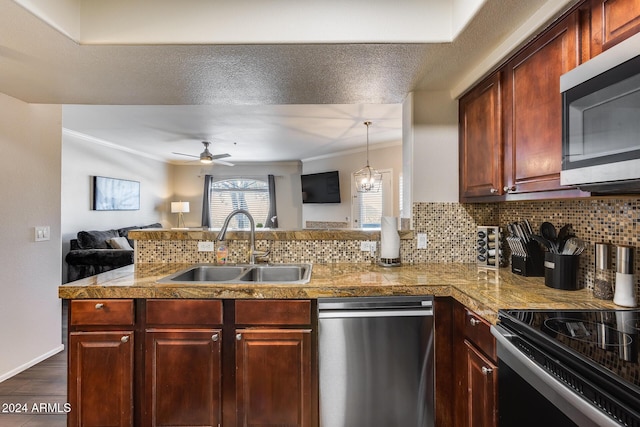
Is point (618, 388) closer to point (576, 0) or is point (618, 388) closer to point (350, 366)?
point (350, 366)

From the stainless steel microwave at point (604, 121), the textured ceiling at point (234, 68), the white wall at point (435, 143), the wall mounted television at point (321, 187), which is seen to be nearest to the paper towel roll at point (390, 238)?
the white wall at point (435, 143)

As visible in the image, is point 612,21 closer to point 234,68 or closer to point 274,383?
point 234,68

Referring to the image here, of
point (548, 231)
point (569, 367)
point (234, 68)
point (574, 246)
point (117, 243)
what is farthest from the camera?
point (117, 243)

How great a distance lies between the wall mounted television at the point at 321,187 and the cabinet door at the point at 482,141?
4.61 metres

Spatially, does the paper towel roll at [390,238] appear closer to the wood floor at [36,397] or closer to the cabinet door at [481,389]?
the cabinet door at [481,389]

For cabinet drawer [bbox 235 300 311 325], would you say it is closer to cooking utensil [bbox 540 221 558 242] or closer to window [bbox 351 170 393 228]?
cooking utensil [bbox 540 221 558 242]

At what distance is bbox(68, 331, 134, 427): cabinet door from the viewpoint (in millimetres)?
1686

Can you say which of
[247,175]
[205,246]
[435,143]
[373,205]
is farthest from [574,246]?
[247,175]

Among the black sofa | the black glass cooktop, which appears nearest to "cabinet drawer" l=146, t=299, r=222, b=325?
the black glass cooktop

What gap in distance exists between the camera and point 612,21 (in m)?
1.13

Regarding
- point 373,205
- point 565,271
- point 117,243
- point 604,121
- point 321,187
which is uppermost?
point 321,187

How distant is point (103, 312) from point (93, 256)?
3403mm

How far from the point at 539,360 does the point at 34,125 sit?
12.5ft

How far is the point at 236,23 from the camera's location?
1665 millimetres
